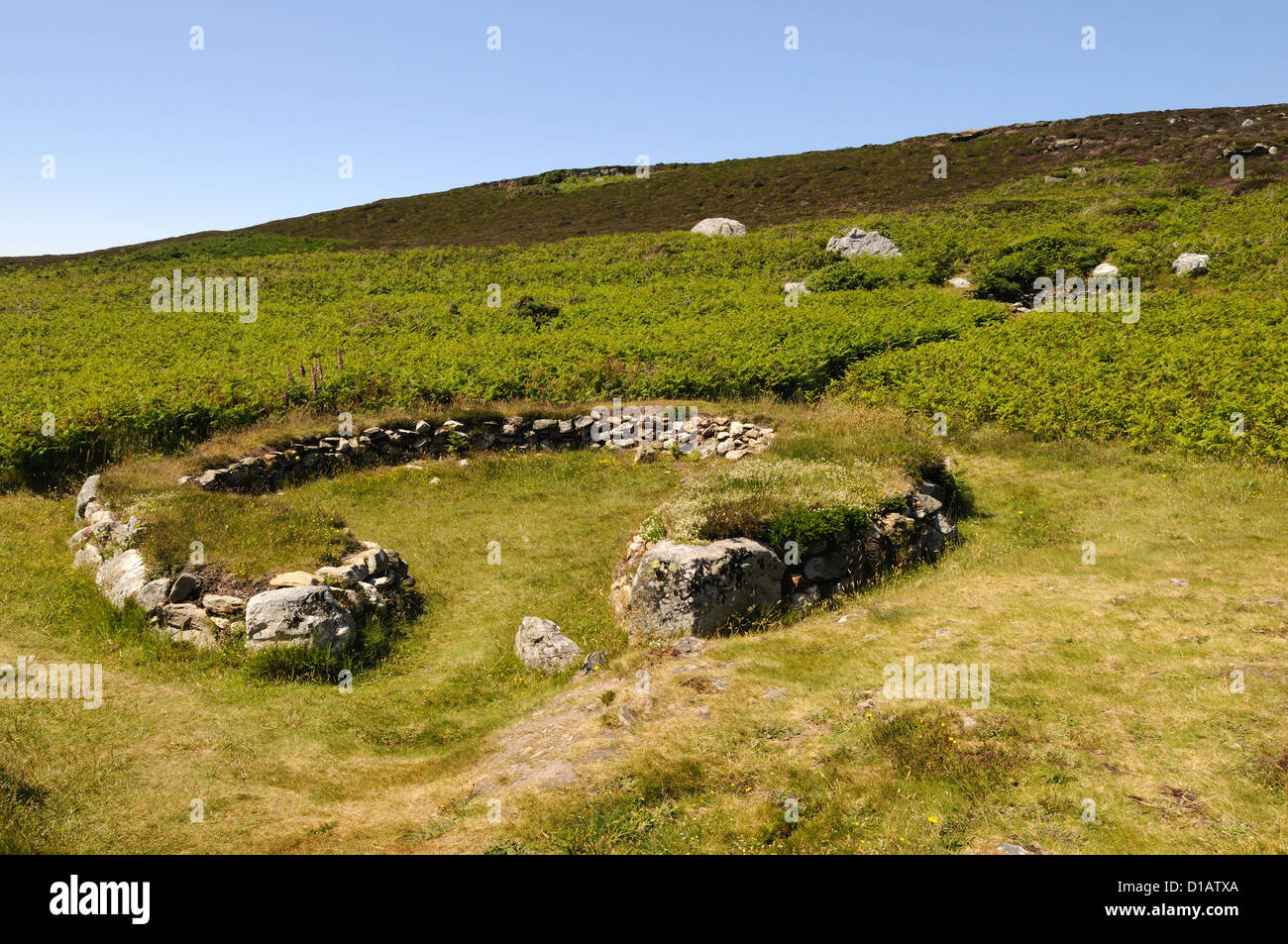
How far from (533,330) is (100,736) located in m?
24.8

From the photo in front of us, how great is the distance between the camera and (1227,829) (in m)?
5.79

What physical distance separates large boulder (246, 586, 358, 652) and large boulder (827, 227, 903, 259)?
123ft

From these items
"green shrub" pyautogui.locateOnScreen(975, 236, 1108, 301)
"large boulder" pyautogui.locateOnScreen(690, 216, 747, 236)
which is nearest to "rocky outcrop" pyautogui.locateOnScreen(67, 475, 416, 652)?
"green shrub" pyautogui.locateOnScreen(975, 236, 1108, 301)

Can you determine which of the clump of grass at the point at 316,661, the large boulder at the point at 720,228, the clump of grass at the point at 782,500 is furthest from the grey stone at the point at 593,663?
the large boulder at the point at 720,228

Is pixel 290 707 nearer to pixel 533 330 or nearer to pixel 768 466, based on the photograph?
pixel 768 466

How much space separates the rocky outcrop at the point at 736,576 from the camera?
11.1 m

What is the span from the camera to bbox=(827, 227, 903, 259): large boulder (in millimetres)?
41906

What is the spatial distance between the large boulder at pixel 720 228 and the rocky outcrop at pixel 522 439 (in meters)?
35.4

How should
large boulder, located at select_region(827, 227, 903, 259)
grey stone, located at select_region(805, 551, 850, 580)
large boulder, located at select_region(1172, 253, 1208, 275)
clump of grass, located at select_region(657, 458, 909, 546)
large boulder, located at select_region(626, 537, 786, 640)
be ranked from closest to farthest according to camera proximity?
large boulder, located at select_region(626, 537, 786, 640)
clump of grass, located at select_region(657, 458, 909, 546)
grey stone, located at select_region(805, 551, 850, 580)
large boulder, located at select_region(1172, 253, 1208, 275)
large boulder, located at select_region(827, 227, 903, 259)

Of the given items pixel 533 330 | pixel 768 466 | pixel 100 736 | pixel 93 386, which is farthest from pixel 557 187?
pixel 100 736

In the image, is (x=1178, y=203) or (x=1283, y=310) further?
(x=1178, y=203)

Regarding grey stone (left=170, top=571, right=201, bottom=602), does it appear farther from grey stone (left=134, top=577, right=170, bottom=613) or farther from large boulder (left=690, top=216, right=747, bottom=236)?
large boulder (left=690, top=216, right=747, bottom=236)
